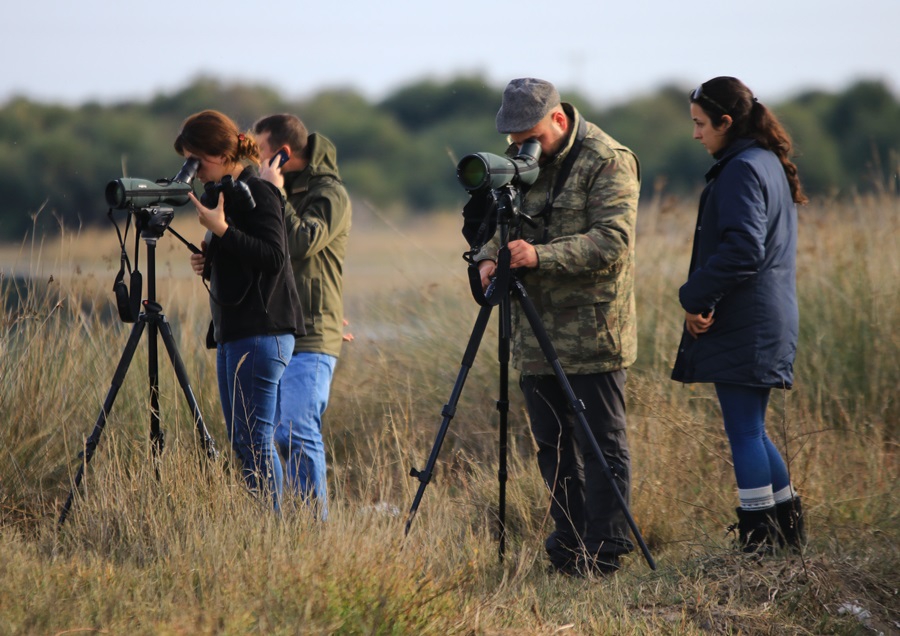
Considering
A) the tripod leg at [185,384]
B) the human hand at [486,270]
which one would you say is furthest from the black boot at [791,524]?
the tripod leg at [185,384]

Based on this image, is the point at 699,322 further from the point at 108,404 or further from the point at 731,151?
the point at 108,404

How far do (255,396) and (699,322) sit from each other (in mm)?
1668

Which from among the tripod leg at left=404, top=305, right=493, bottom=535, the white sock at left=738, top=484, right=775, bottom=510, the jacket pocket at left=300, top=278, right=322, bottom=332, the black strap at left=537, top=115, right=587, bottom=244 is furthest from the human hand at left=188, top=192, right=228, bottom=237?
the white sock at left=738, top=484, right=775, bottom=510

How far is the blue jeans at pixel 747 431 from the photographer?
393cm

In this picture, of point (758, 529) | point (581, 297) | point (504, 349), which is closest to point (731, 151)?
point (581, 297)

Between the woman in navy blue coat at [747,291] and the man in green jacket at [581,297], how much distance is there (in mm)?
267

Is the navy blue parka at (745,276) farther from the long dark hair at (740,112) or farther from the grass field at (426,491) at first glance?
the grass field at (426,491)

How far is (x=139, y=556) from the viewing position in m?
3.62

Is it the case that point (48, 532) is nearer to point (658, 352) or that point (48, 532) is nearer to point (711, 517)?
point (711, 517)

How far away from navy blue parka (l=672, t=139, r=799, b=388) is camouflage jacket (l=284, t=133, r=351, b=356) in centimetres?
148

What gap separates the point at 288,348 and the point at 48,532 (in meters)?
1.08

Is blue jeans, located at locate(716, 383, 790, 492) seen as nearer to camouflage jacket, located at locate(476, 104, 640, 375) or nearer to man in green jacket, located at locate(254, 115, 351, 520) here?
camouflage jacket, located at locate(476, 104, 640, 375)

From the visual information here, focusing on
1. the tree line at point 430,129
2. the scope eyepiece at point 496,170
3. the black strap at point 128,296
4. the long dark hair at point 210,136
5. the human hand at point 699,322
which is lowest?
the human hand at point 699,322

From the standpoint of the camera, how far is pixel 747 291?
12.7 ft
